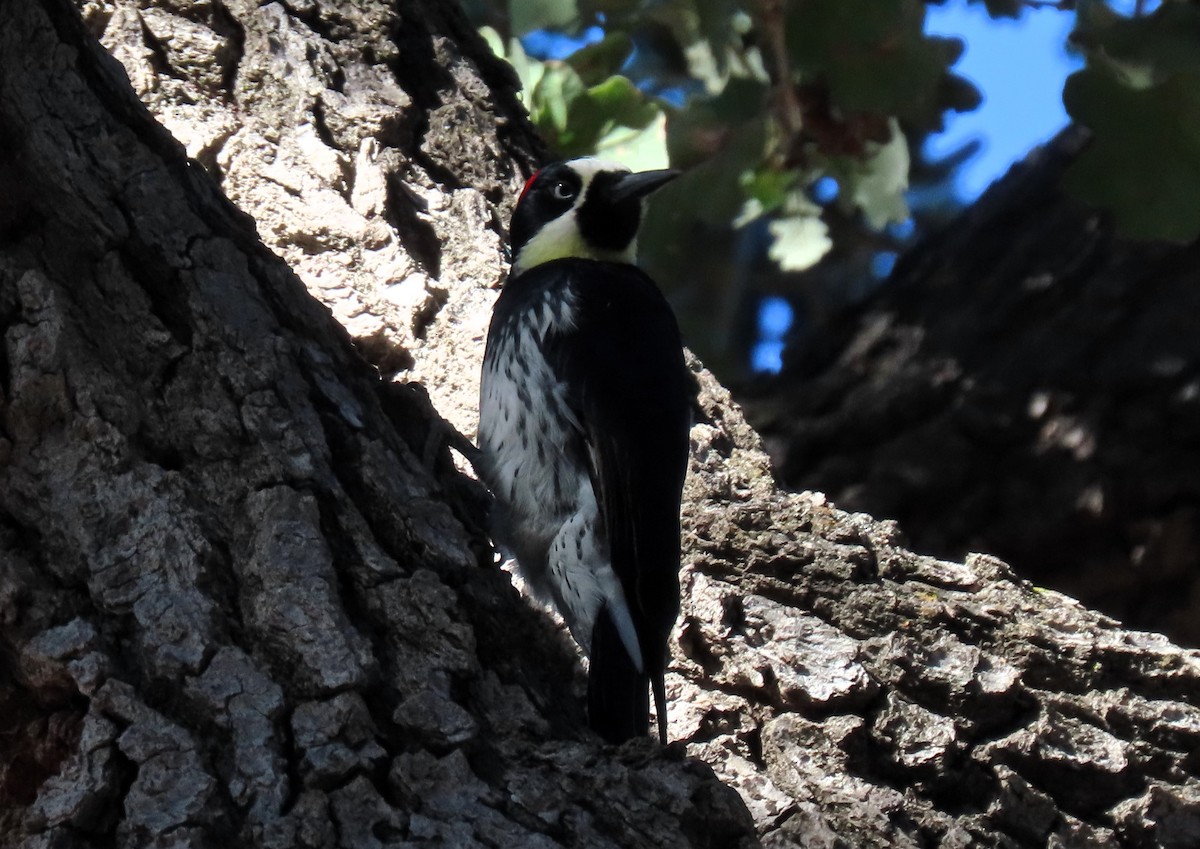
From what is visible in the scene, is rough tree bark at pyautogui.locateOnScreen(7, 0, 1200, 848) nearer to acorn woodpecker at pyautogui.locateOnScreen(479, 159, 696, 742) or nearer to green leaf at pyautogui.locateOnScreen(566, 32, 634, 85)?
acorn woodpecker at pyautogui.locateOnScreen(479, 159, 696, 742)

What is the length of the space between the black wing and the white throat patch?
16cm

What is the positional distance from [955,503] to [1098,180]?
105cm

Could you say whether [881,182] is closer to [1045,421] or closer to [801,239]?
[801,239]

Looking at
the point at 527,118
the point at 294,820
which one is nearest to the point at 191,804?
the point at 294,820

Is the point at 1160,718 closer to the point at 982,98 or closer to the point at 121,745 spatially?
the point at 121,745

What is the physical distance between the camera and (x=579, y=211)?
12.4 ft

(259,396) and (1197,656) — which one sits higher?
(1197,656)

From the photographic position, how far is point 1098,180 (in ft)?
11.9

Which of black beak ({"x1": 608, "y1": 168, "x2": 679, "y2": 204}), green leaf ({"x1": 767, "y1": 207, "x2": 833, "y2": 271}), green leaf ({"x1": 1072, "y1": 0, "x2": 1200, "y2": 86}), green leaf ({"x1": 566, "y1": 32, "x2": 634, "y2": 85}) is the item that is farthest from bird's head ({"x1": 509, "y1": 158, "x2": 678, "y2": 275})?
green leaf ({"x1": 1072, "y1": 0, "x2": 1200, "y2": 86})

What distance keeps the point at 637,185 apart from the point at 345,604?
1866 mm

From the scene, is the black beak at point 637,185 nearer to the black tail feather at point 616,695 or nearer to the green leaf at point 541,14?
the green leaf at point 541,14

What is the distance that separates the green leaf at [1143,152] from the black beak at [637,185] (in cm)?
94

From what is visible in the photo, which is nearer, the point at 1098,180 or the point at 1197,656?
the point at 1197,656

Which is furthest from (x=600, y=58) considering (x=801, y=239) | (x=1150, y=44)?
(x=1150, y=44)
